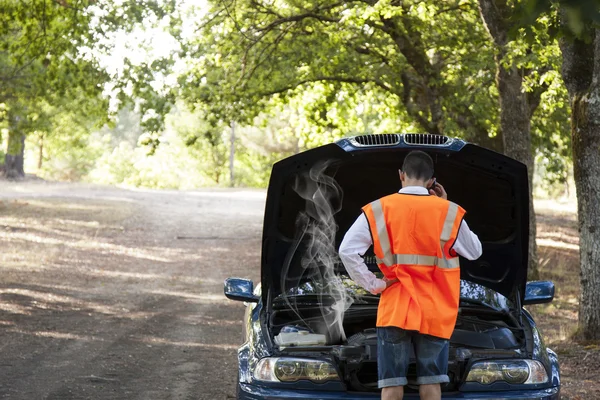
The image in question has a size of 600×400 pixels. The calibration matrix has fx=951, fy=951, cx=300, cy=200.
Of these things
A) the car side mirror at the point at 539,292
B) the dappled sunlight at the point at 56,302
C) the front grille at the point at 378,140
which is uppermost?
A: the front grille at the point at 378,140

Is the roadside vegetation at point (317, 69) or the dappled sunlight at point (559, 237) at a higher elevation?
the roadside vegetation at point (317, 69)

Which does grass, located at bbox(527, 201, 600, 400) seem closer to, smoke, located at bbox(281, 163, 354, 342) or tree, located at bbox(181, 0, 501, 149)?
smoke, located at bbox(281, 163, 354, 342)

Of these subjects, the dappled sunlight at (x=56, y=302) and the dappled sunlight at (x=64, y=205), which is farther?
the dappled sunlight at (x=64, y=205)

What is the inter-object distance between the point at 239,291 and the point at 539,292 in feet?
6.36

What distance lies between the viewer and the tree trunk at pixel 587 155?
10.0 m

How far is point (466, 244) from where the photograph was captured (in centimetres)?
511

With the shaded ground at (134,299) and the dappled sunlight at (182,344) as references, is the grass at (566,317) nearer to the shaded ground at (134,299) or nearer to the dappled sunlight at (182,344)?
the shaded ground at (134,299)

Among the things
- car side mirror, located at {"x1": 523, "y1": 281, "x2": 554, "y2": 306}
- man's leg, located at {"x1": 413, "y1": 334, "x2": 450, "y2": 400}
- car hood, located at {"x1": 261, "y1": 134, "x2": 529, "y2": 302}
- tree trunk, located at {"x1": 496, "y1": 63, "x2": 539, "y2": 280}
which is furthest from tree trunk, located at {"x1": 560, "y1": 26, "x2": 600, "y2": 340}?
tree trunk, located at {"x1": 496, "y1": 63, "x2": 539, "y2": 280}

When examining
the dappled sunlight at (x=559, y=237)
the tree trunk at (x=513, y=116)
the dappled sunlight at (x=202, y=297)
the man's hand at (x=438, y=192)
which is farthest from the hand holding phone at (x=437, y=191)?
the dappled sunlight at (x=559, y=237)

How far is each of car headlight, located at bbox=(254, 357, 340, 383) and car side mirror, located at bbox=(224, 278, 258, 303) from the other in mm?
1119

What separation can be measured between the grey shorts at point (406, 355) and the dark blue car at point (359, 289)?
201 millimetres

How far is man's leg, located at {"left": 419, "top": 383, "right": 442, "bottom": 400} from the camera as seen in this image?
483 centimetres

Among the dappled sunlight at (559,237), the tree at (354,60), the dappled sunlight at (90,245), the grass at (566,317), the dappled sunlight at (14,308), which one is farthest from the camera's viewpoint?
the dappled sunlight at (559,237)

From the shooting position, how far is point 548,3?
3.08 m
